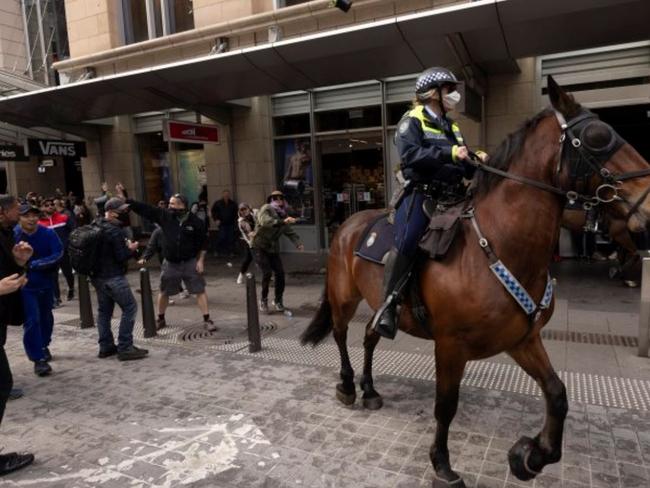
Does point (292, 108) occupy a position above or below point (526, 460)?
above

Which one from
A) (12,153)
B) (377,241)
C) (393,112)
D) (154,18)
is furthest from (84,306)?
(154,18)

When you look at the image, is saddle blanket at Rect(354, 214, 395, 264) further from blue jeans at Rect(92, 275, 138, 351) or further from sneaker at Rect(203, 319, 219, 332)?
sneaker at Rect(203, 319, 219, 332)

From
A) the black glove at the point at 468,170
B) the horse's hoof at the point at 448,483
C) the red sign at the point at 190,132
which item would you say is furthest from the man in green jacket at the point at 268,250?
the horse's hoof at the point at 448,483

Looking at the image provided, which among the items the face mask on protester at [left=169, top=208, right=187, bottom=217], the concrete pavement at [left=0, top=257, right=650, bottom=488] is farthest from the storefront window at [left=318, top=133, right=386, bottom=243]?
the concrete pavement at [left=0, top=257, right=650, bottom=488]

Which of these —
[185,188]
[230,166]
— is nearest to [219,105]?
[230,166]

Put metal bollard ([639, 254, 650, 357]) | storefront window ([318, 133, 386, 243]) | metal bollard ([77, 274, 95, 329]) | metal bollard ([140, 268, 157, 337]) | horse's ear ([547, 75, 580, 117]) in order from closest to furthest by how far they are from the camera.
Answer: horse's ear ([547, 75, 580, 117]), metal bollard ([639, 254, 650, 357]), metal bollard ([140, 268, 157, 337]), metal bollard ([77, 274, 95, 329]), storefront window ([318, 133, 386, 243])

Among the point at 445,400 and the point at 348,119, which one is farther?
the point at 348,119

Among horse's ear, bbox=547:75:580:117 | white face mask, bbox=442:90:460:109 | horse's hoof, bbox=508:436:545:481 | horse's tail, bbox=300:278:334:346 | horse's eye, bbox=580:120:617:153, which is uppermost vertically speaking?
white face mask, bbox=442:90:460:109

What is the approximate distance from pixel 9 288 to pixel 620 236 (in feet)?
13.6

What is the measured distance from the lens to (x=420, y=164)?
333 cm

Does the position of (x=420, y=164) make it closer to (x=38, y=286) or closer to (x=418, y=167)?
(x=418, y=167)

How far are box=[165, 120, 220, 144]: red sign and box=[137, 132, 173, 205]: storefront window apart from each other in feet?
13.3

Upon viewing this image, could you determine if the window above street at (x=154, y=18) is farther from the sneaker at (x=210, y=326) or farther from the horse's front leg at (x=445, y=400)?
the horse's front leg at (x=445, y=400)

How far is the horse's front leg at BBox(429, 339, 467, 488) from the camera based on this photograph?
3312 millimetres
